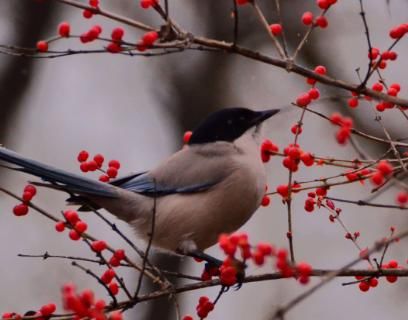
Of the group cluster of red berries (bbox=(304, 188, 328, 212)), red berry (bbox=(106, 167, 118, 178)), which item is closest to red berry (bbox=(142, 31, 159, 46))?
cluster of red berries (bbox=(304, 188, 328, 212))

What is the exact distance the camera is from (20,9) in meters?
7.00

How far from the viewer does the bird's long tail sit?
3.33m

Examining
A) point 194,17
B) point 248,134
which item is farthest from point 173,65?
point 248,134

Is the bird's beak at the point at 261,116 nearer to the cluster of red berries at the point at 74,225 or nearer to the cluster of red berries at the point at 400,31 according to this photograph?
the cluster of red berries at the point at 400,31

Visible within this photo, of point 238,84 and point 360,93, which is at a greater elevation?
point 238,84

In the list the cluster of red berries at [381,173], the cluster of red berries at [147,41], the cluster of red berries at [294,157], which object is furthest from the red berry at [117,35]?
the cluster of red berries at [381,173]

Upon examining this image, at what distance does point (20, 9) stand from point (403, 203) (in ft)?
17.0

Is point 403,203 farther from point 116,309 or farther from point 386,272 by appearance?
point 116,309

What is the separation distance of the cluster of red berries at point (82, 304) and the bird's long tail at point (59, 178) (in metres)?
0.86

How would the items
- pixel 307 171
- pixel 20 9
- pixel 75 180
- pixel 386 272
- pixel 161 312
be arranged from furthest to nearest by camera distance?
1. pixel 307 171
2. pixel 20 9
3. pixel 161 312
4. pixel 75 180
5. pixel 386 272

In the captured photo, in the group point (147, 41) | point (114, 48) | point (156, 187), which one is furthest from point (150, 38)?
point (156, 187)

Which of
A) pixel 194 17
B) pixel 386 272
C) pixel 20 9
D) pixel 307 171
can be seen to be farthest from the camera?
pixel 307 171

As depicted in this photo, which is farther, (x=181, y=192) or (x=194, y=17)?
(x=194, y=17)

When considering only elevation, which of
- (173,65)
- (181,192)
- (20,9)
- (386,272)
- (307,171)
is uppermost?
(20,9)
